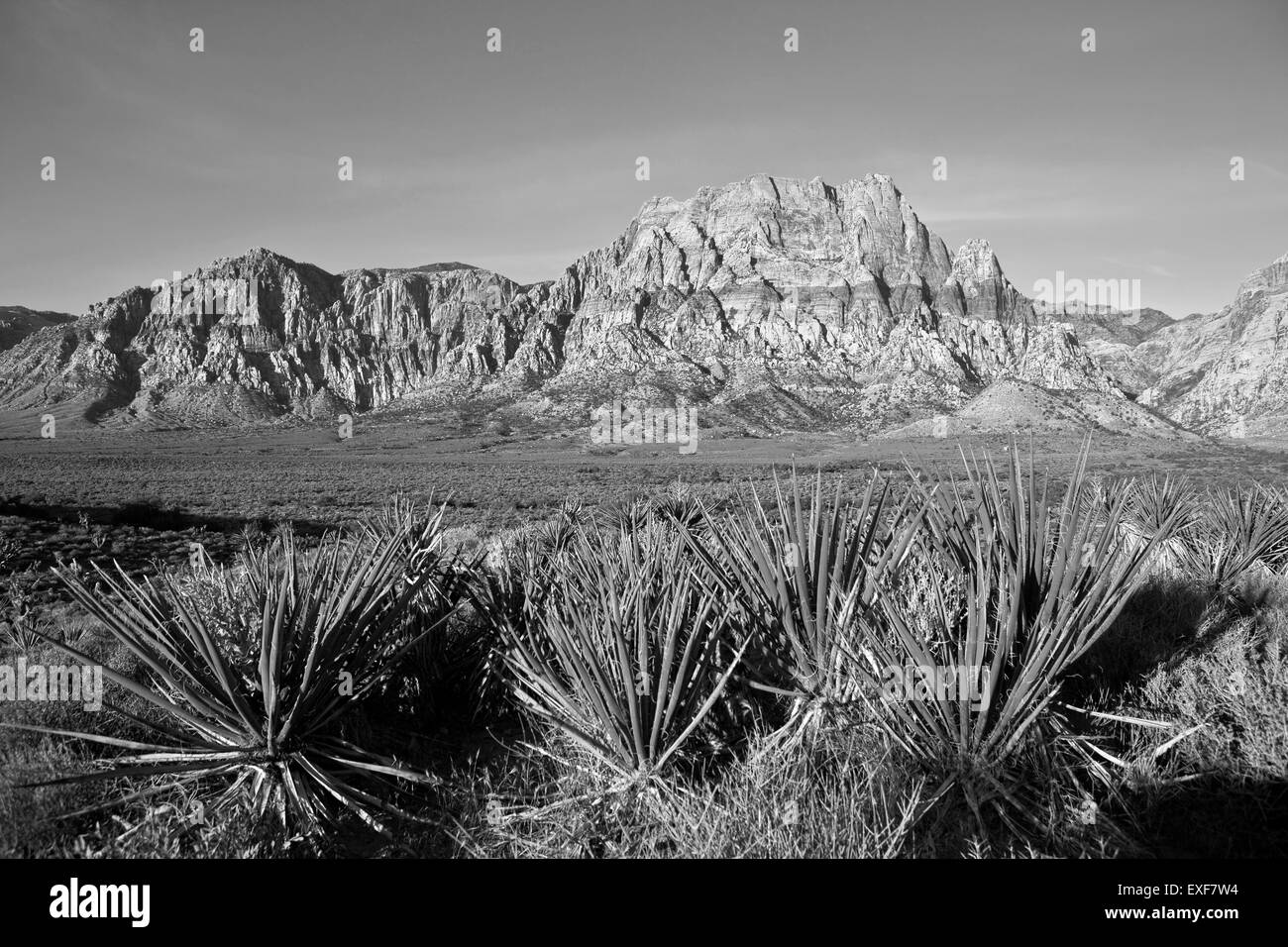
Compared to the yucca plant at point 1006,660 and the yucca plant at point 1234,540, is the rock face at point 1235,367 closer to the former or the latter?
the yucca plant at point 1234,540

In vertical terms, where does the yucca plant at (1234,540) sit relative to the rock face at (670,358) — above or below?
below

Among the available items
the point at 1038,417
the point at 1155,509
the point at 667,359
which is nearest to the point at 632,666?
the point at 1155,509

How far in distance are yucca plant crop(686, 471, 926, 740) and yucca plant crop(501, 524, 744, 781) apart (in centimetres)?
19

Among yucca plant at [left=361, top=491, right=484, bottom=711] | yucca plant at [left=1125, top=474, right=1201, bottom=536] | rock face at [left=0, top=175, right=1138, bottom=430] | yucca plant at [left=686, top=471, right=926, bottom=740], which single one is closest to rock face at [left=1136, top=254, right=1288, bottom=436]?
rock face at [left=0, top=175, right=1138, bottom=430]

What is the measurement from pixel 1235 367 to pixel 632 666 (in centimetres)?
15250

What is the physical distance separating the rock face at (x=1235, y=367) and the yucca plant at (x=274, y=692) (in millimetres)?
105972

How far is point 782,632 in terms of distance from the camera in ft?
10.2

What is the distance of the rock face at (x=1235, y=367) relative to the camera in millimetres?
94562

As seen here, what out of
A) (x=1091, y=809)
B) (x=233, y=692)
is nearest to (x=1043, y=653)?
(x=1091, y=809)

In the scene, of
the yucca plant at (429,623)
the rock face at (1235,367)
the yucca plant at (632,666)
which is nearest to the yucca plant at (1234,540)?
the yucca plant at (632,666)

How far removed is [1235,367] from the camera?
11325cm

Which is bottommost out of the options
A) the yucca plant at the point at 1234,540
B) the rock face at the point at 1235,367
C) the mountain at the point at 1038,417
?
the yucca plant at the point at 1234,540

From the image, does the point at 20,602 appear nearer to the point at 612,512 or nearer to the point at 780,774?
the point at 612,512

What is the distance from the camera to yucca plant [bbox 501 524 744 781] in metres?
2.56
